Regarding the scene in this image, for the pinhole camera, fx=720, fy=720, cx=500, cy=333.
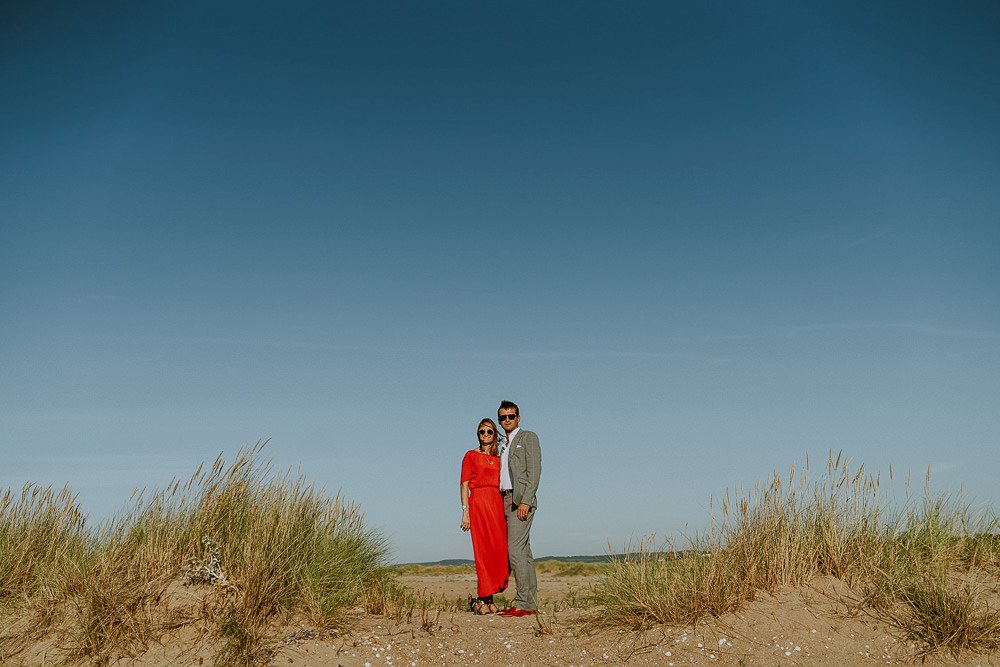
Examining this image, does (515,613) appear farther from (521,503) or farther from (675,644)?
(675,644)

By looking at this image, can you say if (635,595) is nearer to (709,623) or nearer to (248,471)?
(709,623)

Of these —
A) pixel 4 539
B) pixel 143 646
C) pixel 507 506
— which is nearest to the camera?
pixel 143 646

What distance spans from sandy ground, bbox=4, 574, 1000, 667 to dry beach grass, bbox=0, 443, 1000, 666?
0.02 meters

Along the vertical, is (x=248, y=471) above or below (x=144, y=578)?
above

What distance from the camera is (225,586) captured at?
714 cm

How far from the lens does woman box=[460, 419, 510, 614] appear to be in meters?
8.12

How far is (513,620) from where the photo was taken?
774cm

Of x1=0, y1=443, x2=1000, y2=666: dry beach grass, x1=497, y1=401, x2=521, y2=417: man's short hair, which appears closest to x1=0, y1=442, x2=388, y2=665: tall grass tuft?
x1=0, y1=443, x2=1000, y2=666: dry beach grass

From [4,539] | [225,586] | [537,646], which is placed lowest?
[537,646]

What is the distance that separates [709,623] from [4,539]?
27.9 feet

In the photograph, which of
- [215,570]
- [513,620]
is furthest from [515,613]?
[215,570]

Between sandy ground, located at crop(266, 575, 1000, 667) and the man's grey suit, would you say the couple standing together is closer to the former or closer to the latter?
the man's grey suit

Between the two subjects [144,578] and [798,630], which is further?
[144,578]

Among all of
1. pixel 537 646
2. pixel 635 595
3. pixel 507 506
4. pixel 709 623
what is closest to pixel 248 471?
pixel 507 506
